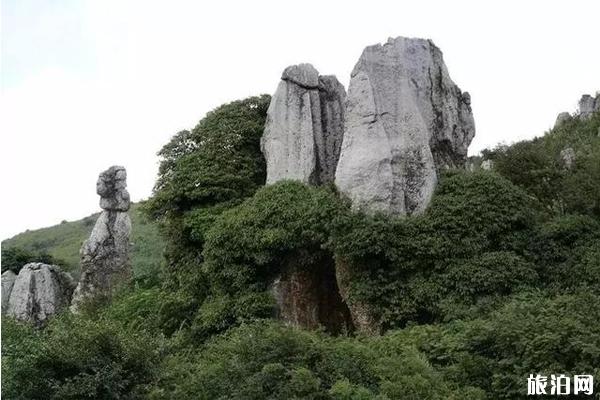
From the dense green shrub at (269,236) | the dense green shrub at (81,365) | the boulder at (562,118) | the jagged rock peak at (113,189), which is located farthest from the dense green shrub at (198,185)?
the boulder at (562,118)

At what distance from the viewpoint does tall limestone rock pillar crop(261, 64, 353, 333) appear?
60.9 feet

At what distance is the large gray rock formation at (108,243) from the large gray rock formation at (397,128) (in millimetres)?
14078

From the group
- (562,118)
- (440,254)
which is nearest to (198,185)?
(440,254)

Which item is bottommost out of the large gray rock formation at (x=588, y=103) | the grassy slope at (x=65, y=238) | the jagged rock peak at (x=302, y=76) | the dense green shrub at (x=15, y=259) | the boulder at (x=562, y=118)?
the dense green shrub at (x=15, y=259)

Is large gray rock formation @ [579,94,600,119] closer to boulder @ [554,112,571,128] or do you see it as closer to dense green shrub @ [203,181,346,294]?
boulder @ [554,112,571,128]

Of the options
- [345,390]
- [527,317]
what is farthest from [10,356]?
[527,317]

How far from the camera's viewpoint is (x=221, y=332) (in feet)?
56.8

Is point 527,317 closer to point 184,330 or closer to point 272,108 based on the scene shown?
point 184,330

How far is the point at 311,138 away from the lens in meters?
20.6

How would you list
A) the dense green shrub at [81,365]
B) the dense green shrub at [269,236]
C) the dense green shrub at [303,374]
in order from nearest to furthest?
1. the dense green shrub at [303,374]
2. the dense green shrub at [81,365]
3. the dense green shrub at [269,236]

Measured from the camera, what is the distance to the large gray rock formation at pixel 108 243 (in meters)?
29.2

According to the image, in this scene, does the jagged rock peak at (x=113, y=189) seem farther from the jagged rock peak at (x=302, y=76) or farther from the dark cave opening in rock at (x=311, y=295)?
the dark cave opening in rock at (x=311, y=295)

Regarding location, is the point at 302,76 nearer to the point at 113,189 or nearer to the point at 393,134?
the point at 393,134

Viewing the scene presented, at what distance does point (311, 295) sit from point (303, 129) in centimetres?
506
